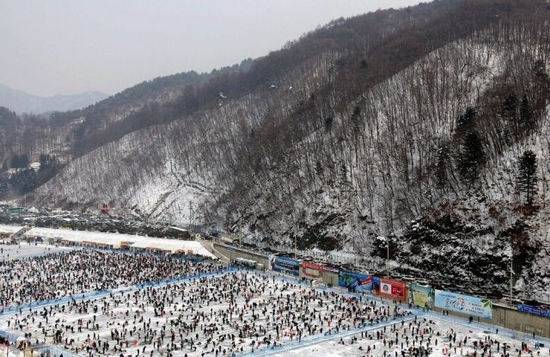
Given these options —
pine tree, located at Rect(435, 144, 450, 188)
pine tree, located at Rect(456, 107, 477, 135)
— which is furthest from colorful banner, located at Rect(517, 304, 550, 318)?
pine tree, located at Rect(456, 107, 477, 135)

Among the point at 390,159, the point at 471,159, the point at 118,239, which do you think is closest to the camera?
the point at 471,159

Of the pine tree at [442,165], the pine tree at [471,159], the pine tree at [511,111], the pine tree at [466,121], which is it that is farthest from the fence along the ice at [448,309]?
the pine tree at [466,121]

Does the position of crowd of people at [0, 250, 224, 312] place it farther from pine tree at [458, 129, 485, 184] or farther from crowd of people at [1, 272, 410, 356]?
pine tree at [458, 129, 485, 184]

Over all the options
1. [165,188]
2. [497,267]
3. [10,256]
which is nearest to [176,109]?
[165,188]

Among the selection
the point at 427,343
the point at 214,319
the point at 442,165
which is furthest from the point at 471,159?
the point at 214,319

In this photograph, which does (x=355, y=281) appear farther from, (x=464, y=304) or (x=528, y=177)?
(x=528, y=177)

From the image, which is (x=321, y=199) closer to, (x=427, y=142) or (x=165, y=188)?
(x=427, y=142)
